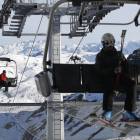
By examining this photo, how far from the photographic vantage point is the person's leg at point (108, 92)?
4.61 m

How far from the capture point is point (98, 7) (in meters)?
11.0

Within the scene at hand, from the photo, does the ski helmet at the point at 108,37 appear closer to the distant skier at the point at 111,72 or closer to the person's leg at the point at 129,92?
the distant skier at the point at 111,72

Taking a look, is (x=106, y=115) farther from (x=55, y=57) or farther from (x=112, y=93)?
(x=55, y=57)

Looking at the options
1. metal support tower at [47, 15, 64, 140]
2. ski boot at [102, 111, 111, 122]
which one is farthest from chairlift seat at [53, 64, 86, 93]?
metal support tower at [47, 15, 64, 140]

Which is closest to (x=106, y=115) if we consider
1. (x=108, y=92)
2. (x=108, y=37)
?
(x=108, y=92)

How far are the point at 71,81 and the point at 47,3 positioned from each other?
28.0ft

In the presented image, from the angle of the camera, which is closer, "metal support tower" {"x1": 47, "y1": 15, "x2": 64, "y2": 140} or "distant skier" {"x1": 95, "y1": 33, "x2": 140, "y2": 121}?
"distant skier" {"x1": 95, "y1": 33, "x2": 140, "y2": 121}

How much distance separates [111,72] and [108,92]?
0.74 ft

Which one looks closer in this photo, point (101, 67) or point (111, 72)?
point (111, 72)

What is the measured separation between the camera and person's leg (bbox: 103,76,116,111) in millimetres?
4612

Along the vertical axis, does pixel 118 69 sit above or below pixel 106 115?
above

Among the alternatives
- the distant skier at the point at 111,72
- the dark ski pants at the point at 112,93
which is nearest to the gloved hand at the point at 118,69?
the distant skier at the point at 111,72

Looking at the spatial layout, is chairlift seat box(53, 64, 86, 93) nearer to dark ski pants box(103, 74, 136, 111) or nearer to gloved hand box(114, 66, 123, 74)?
dark ski pants box(103, 74, 136, 111)

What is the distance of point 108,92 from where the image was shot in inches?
183
